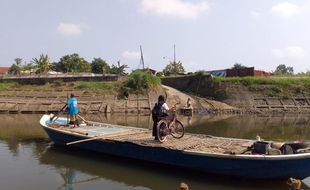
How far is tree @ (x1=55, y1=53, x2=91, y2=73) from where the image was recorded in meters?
81.8

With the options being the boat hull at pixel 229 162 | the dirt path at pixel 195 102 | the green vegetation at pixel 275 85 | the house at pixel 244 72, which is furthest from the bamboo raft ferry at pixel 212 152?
the house at pixel 244 72

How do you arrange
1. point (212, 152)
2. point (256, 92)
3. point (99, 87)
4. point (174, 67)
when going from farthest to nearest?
point (174, 67), point (99, 87), point (256, 92), point (212, 152)

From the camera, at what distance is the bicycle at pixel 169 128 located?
12125 mm

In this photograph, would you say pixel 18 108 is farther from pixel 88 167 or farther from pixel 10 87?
pixel 88 167

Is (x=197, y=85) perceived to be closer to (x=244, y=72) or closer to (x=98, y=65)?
(x=244, y=72)

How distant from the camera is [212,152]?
1046 cm

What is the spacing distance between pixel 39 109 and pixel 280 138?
24.5 meters

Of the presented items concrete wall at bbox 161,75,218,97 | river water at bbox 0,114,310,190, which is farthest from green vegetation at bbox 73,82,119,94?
river water at bbox 0,114,310,190

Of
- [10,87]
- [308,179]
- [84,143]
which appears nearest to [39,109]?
[10,87]

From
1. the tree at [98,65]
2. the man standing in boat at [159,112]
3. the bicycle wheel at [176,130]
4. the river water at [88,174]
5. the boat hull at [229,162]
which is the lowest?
the river water at [88,174]

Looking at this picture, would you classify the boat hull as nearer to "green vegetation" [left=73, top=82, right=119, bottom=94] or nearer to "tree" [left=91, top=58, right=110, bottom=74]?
"green vegetation" [left=73, top=82, right=119, bottom=94]

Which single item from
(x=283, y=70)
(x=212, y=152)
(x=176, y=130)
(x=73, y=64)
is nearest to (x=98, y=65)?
(x=73, y=64)

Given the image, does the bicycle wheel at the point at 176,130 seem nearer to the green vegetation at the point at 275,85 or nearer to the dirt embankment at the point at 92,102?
the dirt embankment at the point at 92,102

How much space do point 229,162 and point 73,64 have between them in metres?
75.0
